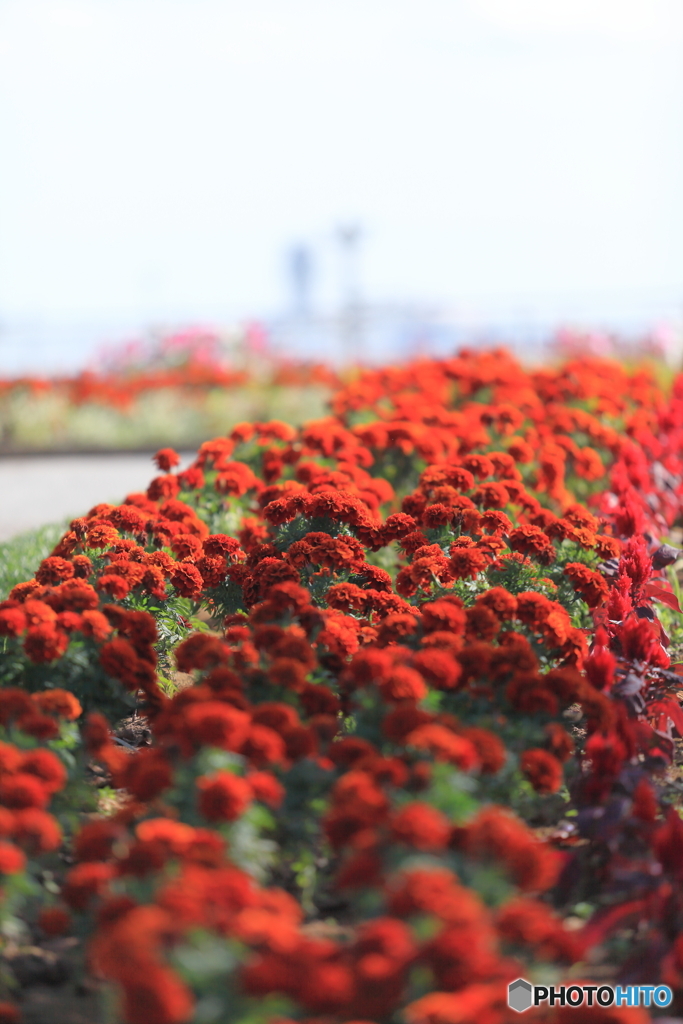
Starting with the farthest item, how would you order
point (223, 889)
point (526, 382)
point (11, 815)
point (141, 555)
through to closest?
point (526, 382) → point (141, 555) → point (11, 815) → point (223, 889)

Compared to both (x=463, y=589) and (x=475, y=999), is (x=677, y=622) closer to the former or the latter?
(x=463, y=589)

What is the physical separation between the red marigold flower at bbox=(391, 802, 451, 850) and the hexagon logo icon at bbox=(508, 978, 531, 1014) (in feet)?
1.14

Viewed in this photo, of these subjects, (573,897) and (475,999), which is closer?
(475,999)

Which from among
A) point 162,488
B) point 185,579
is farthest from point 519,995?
point 162,488

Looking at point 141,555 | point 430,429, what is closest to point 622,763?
point 141,555

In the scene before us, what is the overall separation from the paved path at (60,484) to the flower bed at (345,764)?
3.59 meters

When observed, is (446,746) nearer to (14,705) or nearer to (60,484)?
(14,705)

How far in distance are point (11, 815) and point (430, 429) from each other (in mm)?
3878

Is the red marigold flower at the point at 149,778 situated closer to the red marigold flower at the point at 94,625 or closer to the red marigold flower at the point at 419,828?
the red marigold flower at the point at 419,828

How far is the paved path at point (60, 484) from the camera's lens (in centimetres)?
784

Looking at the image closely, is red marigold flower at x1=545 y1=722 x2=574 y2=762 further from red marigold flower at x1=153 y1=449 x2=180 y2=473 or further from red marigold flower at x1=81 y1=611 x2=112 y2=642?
Answer: red marigold flower at x1=153 y1=449 x2=180 y2=473

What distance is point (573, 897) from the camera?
251 cm

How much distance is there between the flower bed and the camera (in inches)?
62.7

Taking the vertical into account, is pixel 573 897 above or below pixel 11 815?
below
